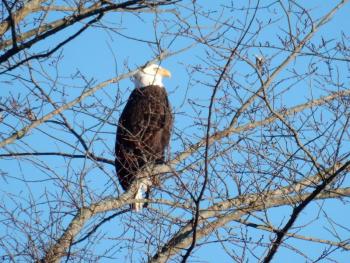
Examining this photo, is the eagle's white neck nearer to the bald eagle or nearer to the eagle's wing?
the bald eagle

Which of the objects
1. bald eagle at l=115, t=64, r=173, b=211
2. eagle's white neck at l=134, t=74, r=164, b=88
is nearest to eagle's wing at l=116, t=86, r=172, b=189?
bald eagle at l=115, t=64, r=173, b=211

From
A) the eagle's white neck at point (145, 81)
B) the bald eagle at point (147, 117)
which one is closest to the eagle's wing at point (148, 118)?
the bald eagle at point (147, 117)

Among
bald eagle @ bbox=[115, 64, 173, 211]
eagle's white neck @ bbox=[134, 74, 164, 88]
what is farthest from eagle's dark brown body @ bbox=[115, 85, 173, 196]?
eagle's white neck @ bbox=[134, 74, 164, 88]

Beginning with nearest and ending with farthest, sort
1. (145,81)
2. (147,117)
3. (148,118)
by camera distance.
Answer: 1. (148,118)
2. (147,117)
3. (145,81)

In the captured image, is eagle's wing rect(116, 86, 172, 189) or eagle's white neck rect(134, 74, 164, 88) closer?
eagle's wing rect(116, 86, 172, 189)

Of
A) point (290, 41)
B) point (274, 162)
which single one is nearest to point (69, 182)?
point (274, 162)

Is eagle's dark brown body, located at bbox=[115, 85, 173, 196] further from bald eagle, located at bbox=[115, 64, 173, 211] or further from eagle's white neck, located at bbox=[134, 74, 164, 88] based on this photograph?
eagle's white neck, located at bbox=[134, 74, 164, 88]

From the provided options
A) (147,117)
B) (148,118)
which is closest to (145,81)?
(147,117)

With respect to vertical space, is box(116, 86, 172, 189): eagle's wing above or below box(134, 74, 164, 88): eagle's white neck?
below

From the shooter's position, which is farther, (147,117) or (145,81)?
(145,81)

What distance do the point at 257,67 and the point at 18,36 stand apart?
1437 mm

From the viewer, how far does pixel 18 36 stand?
4.29 metres

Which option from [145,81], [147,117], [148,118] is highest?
[145,81]

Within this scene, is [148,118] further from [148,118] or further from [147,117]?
→ [147,117]
